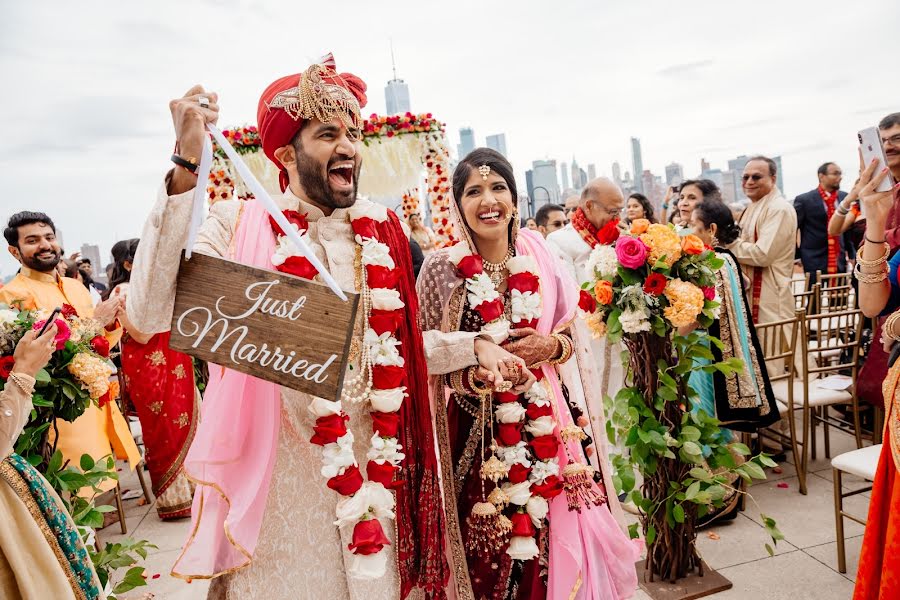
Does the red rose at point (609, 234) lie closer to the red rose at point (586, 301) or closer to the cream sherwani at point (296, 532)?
the red rose at point (586, 301)

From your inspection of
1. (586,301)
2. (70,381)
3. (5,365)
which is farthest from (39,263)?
(586,301)

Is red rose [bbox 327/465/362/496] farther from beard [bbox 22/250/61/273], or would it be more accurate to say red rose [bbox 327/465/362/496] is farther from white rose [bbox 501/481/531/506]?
beard [bbox 22/250/61/273]

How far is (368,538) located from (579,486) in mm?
950

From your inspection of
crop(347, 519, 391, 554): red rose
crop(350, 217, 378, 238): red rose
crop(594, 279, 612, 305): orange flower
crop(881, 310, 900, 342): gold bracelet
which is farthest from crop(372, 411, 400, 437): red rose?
crop(881, 310, 900, 342): gold bracelet

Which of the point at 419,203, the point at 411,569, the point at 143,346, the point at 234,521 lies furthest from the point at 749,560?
the point at 419,203

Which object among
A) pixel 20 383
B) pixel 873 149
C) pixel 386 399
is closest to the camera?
pixel 386 399

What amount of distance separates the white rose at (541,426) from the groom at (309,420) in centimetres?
53

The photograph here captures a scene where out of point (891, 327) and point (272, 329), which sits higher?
point (272, 329)

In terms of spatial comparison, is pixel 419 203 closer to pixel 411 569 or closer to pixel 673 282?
pixel 673 282

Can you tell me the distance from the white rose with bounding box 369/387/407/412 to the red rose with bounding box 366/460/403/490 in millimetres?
141

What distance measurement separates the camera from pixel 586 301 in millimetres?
2652

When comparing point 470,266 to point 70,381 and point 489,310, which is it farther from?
point 70,381

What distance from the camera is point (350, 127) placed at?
1764mm

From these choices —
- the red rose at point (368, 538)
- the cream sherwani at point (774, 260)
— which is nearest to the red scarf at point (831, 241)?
the cream sherwani at point (774, 260)
